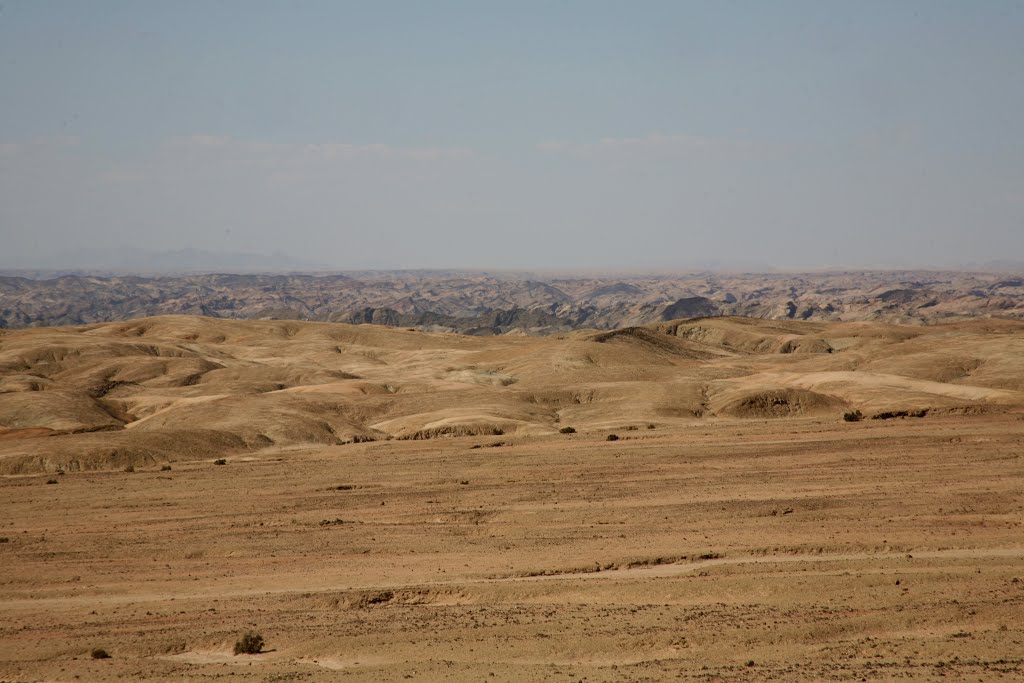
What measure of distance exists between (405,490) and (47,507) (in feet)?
42.9

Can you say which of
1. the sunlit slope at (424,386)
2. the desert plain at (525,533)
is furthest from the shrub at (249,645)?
the sunlit slope at (424,386)

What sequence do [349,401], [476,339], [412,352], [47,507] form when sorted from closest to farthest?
[47,507]
[349,401]
[412,352]
[476,339]

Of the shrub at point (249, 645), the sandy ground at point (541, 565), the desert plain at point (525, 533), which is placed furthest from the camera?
the shrub at point (249, 645)

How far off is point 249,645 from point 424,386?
5505 cm

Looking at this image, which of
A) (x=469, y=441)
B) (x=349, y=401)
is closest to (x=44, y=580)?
(x=469, y=441)

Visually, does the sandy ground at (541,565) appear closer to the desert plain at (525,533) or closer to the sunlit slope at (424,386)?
the desert plain at (525,533)

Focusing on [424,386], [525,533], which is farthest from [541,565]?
[424,386]

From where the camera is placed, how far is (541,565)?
28.0 metres

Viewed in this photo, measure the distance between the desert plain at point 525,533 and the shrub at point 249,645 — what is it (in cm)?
22

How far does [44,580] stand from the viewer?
28.3 metres

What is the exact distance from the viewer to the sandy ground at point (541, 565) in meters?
20.8

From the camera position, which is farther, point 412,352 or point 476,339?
point 476,339

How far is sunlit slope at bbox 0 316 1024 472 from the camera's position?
55.8 m

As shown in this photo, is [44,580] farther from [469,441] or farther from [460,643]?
[469,441]
